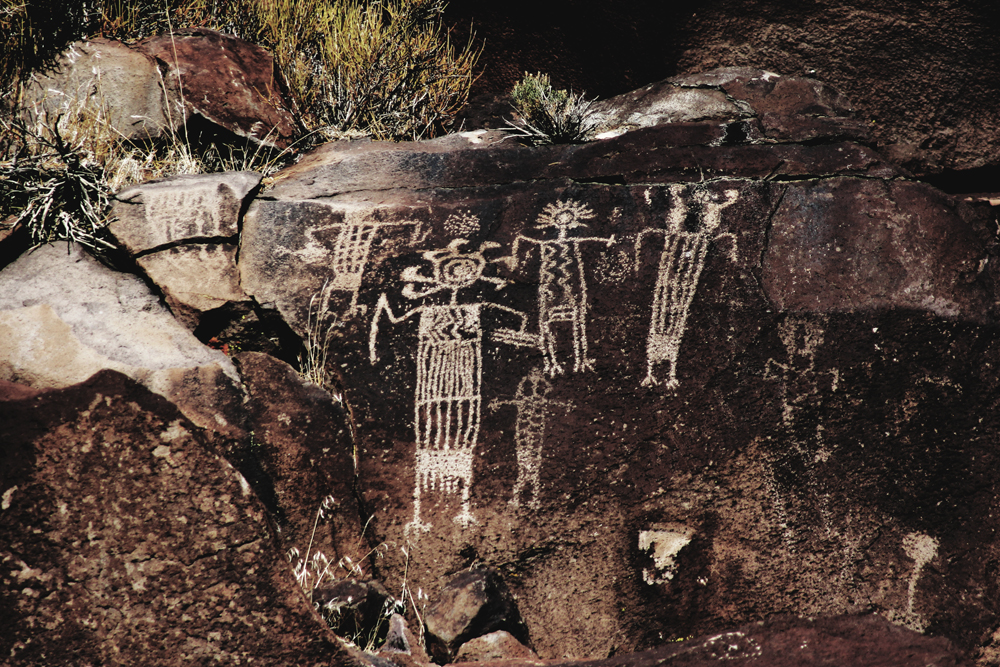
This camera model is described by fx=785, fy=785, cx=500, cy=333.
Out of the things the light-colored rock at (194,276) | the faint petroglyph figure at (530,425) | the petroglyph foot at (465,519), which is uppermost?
the light-colored rock at (194,276)

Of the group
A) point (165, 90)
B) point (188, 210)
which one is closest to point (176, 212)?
point (188, 210)

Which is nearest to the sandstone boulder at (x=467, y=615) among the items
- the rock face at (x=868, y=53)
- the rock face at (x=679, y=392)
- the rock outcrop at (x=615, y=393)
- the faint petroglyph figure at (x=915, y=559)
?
the rock outcrop at (x=615, y=393)

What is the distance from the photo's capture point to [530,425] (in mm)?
3680

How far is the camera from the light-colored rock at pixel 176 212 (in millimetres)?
4039

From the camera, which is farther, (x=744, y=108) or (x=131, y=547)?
(x=744, y=108)

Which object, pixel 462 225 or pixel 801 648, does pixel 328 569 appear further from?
pixel 801 648

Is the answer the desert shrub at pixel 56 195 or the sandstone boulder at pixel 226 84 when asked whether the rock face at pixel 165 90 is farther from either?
the desert shrub at pixel 56 195

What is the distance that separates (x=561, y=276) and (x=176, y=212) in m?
2.03

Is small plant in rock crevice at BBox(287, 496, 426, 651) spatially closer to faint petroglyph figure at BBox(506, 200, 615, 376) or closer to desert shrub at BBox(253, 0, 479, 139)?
faint petroglyph figure at BBox(506, 200, 615, 376)

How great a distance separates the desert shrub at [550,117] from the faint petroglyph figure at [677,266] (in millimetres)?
891

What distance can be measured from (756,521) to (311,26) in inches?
179

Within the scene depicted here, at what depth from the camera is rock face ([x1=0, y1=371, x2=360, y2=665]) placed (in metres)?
2.56

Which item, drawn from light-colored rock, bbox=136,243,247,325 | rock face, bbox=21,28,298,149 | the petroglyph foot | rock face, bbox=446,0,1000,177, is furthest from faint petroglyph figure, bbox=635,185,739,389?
rock face, bbox=21,28,298,149

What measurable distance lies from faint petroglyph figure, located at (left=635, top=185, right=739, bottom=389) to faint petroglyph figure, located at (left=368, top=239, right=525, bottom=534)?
2.21 feet
